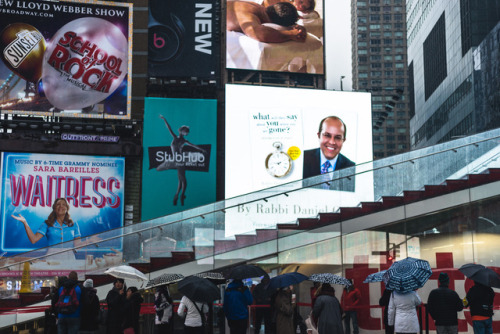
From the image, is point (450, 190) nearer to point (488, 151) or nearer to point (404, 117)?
point (488, 151)

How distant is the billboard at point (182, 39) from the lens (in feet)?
145

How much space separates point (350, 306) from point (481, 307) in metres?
4.95

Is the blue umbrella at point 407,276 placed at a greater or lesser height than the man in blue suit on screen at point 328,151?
lesser

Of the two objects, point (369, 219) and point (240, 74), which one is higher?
point (240, 74)

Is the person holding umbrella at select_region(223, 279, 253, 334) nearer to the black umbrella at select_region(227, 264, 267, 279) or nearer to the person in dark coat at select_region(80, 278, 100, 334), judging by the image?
the black umbrella at select_region(227, 264, 267, 279)

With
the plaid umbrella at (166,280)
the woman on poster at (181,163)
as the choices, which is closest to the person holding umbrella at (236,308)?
the plaid umbrella at (166,280)

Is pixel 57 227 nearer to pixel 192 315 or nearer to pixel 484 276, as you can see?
pixel 192 315


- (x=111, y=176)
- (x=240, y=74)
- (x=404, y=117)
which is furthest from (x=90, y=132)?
(x=404, y=117)

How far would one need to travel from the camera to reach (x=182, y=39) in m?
44.8

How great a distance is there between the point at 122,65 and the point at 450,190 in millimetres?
24762

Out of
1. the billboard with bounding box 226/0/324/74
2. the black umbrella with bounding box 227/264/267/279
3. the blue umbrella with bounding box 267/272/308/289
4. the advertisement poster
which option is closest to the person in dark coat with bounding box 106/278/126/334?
the black umbrella with bounding box 227/264/267/279

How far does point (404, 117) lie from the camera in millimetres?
174750

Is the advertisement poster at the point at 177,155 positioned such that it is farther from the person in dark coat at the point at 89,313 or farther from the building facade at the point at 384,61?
the building facade at the point at 384,61

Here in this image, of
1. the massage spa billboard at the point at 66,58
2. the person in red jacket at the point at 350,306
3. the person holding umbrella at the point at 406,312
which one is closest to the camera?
the person holding umbrella at the point at 406,312
